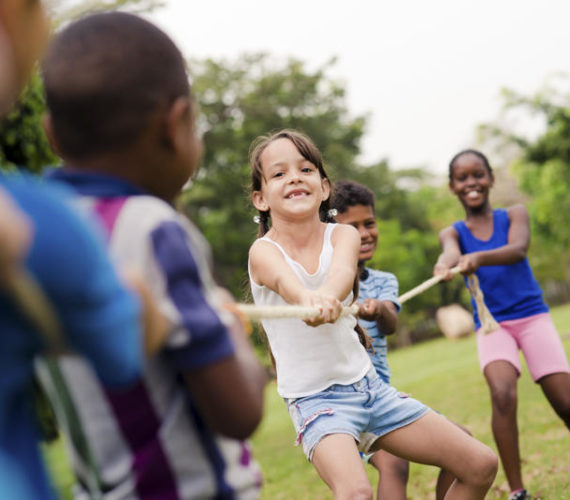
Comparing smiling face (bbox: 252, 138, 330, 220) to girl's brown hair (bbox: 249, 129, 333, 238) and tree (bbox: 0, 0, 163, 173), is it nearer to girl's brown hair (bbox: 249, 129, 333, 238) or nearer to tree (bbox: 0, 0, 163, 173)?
girl's brown hair (bbox: 249, 129, 333, 238)

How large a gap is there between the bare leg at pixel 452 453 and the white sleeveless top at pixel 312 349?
0.33 m

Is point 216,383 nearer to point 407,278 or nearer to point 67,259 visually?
point 67,259

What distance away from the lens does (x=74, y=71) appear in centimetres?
145

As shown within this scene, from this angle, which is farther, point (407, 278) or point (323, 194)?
point (407, 278)

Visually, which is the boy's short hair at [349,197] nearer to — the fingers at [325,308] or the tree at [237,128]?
the fingers at [325,308]

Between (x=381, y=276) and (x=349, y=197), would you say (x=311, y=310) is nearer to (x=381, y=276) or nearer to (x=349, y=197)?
(x=381, y=276)

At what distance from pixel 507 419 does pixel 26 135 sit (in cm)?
604

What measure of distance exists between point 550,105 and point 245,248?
46.0ft

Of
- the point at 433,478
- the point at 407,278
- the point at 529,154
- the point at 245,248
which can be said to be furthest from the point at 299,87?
the point at 433,478

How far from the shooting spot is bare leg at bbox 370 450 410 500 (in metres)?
3.91

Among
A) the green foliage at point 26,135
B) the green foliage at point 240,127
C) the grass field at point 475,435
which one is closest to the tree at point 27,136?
the green foliage at point 26,135

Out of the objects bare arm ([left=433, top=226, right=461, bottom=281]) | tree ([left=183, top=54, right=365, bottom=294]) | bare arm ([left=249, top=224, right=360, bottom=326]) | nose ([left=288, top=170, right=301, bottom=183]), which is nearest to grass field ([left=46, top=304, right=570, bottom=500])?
bare arm ([left=249, top=224, right=360, bottom=326])

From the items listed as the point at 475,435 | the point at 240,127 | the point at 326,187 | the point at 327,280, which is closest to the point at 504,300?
the point at 326,187

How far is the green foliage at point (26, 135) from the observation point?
809 centimetres
